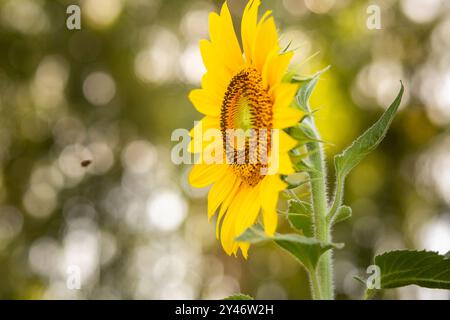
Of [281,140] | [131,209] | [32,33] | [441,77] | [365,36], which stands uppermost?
[32,33]

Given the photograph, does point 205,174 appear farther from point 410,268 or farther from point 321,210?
point 410,268

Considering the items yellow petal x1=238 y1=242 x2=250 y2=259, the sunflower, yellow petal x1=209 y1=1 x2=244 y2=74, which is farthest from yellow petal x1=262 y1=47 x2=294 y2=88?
yellow petal x1=238 y1=242 x2=250 y2=259

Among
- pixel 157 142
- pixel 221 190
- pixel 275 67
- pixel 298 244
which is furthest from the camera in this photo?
pixel 157 142

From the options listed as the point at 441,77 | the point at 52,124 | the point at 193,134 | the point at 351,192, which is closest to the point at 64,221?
the point at 52,124

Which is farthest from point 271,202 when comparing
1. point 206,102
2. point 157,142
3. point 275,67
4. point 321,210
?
point 157,142
